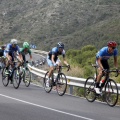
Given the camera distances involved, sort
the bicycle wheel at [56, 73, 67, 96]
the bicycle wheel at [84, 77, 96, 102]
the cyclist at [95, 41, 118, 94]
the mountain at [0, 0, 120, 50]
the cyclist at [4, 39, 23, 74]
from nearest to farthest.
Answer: the cyclist at [95, 41, 118, 94], the bicycle wheel at [84, 77, 96, 102], the bicycle wheel at [56, 73, 67, 96], the cyclist at [4, 39, 23, 74], the mountain at [0, 0, 120, 50]

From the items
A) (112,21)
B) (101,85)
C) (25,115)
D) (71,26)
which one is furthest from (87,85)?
(71,26)

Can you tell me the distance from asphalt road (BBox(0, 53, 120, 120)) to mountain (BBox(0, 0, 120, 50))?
161ft

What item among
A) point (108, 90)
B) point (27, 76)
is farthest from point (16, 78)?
point (108, 90)

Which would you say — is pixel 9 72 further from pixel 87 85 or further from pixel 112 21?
pixel 112 21

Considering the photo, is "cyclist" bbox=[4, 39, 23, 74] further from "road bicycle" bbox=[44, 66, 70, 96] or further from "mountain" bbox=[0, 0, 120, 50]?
"mountain" bbox=[0, 0, 120, 50]

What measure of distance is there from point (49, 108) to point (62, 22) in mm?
68376

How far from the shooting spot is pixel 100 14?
3041 inches

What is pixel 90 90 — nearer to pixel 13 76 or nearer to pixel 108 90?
pixel 108 90

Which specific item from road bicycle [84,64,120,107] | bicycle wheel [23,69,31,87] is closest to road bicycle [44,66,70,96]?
road bicycle [84,64,120,107]

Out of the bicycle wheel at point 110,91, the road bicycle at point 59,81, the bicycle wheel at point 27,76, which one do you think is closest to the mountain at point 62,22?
the bicycle wheel at point 27,76

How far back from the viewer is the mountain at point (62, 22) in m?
67.2

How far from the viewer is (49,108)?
12125mm

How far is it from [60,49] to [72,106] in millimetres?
3313

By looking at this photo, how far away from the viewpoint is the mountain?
2645 inches
